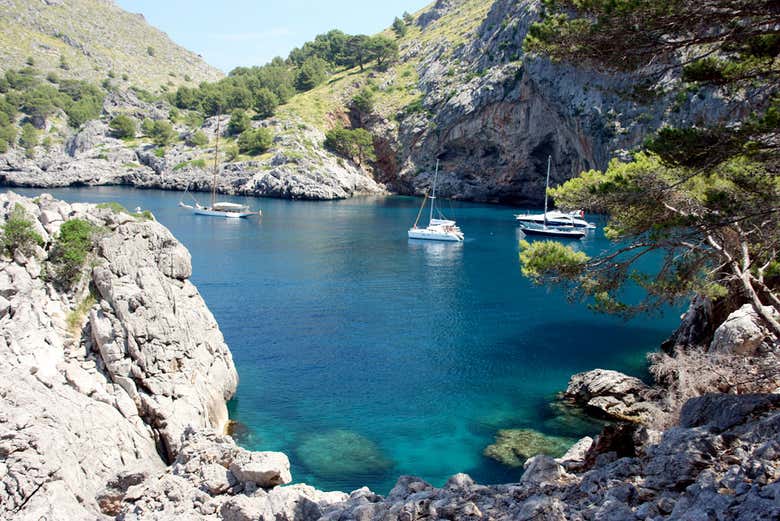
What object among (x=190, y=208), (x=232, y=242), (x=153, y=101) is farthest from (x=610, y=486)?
(x=153, y=101)

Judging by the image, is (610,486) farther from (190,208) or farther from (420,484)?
(190,208)

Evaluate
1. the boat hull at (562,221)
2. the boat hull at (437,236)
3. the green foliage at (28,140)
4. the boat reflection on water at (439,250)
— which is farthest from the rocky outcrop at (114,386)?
the green foliage at (28,140)

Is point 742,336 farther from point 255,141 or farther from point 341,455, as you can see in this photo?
point 255,141

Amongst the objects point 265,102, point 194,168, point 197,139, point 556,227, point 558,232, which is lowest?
point 558,232

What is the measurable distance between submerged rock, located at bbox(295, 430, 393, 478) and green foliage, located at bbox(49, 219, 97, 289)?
34.9 ft

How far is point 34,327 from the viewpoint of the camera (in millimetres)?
19500

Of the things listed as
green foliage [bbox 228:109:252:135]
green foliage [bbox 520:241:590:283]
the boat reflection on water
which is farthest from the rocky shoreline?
green foliage [bbox 228:109:252:135]

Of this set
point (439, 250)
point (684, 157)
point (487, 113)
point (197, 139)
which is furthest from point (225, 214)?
point (684, 157)

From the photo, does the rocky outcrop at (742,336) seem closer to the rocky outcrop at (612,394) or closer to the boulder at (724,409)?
the rocky outcrop at (612,394)

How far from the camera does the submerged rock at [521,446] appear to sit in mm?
21453

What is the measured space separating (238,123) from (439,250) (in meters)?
76.5

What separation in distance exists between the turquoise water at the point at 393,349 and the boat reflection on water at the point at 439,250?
26 centimetres

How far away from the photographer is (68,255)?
72.6 ft

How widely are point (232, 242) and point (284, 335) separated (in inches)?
1224
